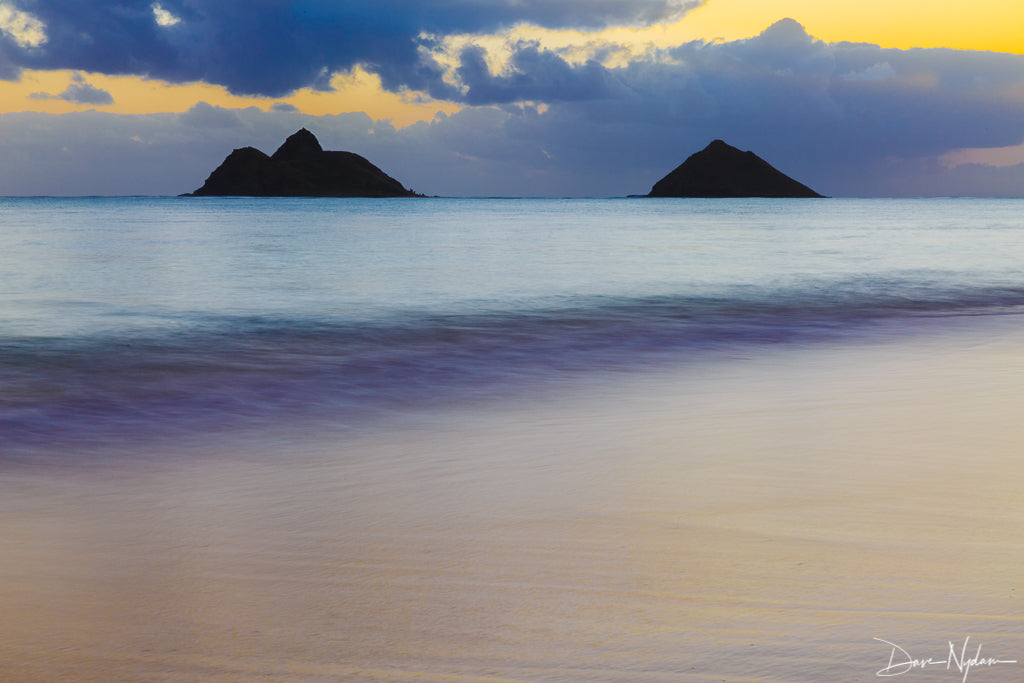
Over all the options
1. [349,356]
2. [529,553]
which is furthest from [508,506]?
[349,356]

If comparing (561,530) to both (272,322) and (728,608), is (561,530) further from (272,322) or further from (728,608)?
(272,322)

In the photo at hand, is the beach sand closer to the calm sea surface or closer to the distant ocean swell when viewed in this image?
the distant ocean swell

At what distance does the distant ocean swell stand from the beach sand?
4.13ft

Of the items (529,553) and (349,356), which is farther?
(349,356)

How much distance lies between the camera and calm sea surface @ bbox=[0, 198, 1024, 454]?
7672mm

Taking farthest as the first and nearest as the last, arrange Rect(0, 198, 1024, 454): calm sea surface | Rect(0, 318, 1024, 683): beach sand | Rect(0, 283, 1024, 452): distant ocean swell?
Rect(0, 198, 1024, 454): calm sea surface → Rect(0, 283, 1024, 452): distant ocean swell → Rect(0, 318, 1024, 683): beach sand

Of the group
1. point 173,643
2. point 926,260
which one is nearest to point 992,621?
point 173,643

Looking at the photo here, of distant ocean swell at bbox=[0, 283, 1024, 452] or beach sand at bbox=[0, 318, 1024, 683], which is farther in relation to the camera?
distant ocean swell at bbox=[0, 283, 1024, 452]

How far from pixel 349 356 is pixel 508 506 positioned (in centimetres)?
641

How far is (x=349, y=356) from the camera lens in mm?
10188

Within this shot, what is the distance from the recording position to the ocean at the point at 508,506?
267 centimetres

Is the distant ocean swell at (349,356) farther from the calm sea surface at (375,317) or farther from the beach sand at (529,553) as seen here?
the beach sand at (529,553)
